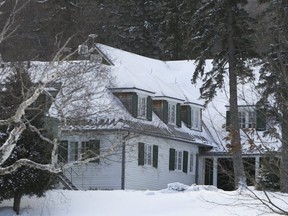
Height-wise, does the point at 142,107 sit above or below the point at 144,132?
above

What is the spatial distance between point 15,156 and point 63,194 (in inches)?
116

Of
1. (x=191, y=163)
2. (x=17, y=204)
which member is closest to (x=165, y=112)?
(x=191, y=163)

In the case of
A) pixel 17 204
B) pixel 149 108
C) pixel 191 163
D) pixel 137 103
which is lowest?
pixel 17 204

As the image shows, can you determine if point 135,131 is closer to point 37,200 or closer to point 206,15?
point 206,15

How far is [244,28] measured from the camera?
1272 inches

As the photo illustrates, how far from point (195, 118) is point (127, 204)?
1889 cm

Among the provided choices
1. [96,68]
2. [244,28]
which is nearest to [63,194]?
[96,68]

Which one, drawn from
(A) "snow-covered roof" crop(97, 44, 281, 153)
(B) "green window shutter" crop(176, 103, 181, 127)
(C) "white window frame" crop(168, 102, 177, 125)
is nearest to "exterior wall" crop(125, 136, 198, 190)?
(B) "green window shutter" crop(176, 103, 181, 127)

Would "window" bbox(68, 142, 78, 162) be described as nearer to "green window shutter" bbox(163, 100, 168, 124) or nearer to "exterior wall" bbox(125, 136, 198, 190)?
"exterior wall" bbox(125, 136, 198, 190)

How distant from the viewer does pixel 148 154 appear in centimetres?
3672

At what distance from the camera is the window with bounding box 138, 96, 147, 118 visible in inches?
1439

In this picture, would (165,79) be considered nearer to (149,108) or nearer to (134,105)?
(149,108)

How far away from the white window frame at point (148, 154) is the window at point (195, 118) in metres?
4.80

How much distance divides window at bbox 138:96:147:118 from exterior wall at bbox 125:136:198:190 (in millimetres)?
1275
